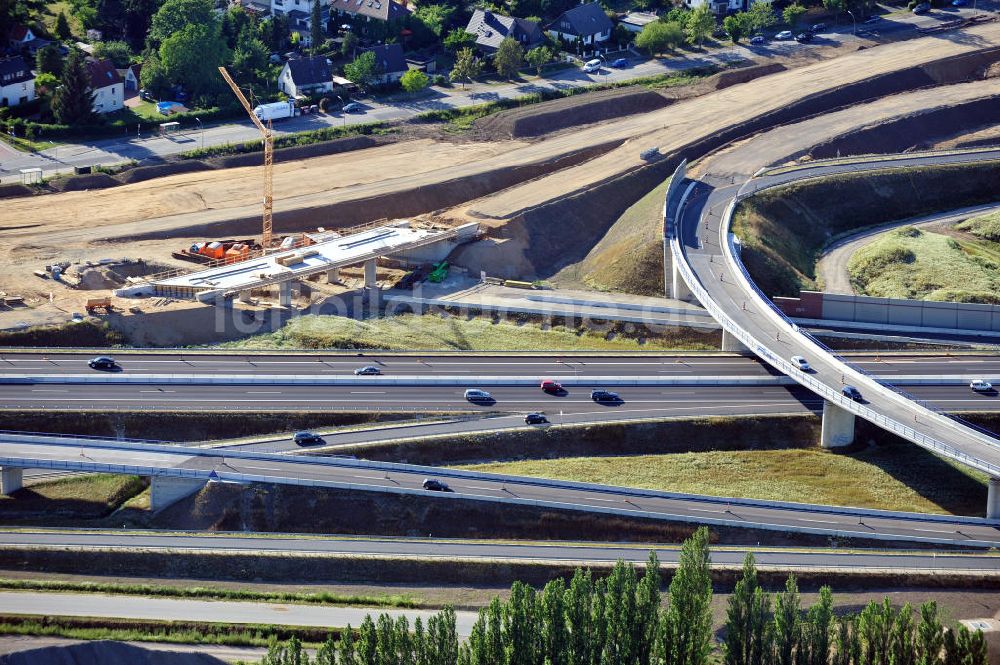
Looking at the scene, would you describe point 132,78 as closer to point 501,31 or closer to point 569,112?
point 501,31

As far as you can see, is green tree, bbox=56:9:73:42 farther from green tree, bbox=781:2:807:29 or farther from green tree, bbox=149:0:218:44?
green tree, bbox=781:2:807:29

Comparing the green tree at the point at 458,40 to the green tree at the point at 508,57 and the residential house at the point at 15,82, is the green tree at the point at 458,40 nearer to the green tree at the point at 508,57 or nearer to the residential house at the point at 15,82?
the green tree at the point at 508,57

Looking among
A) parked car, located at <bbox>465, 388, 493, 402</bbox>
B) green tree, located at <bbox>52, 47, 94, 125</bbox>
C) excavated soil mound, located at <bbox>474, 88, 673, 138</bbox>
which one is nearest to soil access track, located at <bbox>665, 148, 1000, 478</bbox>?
excavated soil mound, located at <bbox>474, 88, 673, 138</bbox>

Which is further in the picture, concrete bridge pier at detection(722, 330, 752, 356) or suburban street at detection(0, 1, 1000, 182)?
suburban street at detection(0, 1, 1000, 182)

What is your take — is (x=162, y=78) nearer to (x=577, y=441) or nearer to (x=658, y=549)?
(x=577, y=441)

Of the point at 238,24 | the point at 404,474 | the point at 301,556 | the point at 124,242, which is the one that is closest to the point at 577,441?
the point at 404,474

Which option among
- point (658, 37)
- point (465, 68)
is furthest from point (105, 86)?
point (658, 37)
